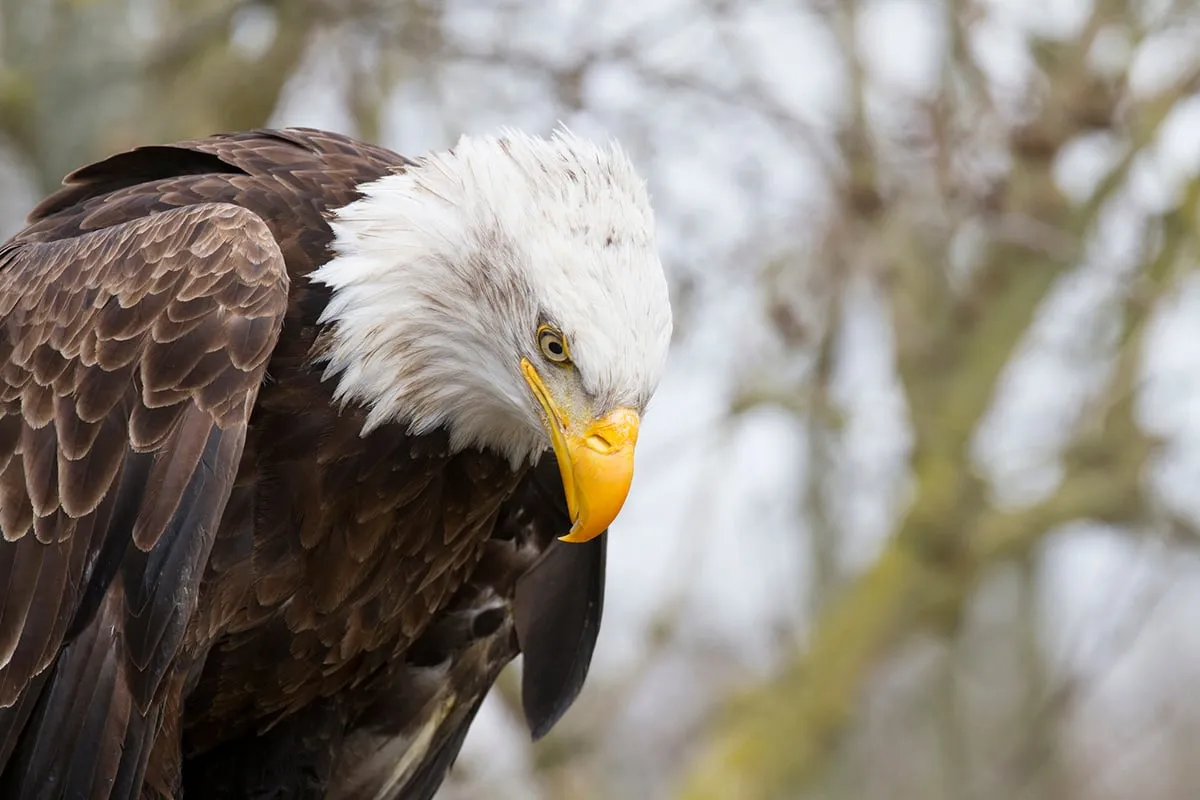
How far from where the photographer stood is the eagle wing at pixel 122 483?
3.53 m

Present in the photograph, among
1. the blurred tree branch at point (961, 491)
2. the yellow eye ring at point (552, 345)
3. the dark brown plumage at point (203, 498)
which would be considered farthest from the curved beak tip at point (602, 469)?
the blurred tree branch at point (961, 491)

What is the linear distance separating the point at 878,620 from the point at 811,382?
1.07 m

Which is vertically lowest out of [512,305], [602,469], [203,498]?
[203,498]

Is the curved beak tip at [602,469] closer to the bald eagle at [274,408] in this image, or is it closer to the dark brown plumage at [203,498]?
the bald eagle at [274,408]

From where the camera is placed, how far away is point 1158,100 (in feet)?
22.5

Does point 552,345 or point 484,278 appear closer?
point 552,345

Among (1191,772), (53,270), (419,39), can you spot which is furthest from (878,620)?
(1191,772)

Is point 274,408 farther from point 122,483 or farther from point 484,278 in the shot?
point 484,278

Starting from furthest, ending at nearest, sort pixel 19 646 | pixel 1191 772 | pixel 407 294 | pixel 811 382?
pixel 1191 772, pixel 811 382, pixel 407 294, pixel 19 646

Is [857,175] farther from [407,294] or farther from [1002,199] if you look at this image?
[407,294]

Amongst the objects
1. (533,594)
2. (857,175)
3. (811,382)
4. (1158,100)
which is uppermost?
(1158,100)

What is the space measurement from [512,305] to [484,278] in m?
0.12

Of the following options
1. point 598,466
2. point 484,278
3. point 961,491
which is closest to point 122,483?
point 484,278

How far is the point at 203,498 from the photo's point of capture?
3553mm
